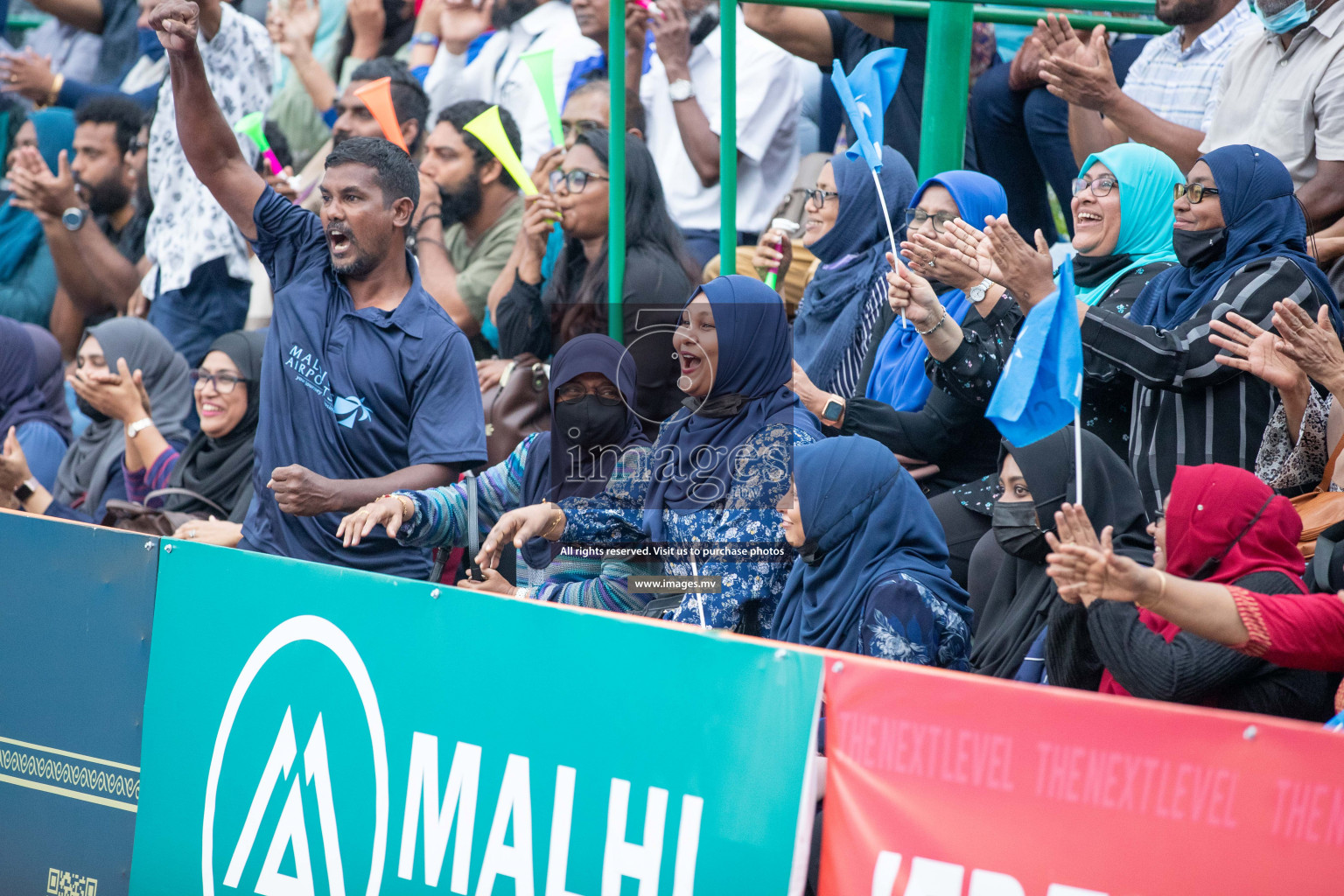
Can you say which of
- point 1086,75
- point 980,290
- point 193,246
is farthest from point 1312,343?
point 193,246

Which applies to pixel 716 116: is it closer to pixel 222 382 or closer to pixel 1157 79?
pixel 1157 79

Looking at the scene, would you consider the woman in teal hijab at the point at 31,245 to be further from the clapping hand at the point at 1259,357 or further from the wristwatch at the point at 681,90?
the clapping hand at the point at 1259,357

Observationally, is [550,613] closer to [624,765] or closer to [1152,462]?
[624,765]

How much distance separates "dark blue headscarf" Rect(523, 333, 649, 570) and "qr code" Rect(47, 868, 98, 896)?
1353mm

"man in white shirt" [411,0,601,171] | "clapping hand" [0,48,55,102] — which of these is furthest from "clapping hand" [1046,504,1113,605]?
"clapping hand" [0,48,55,102]

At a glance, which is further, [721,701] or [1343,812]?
[721,701]

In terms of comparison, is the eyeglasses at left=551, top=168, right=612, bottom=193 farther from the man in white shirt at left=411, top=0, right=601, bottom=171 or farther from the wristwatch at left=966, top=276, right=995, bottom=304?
the wristwatch at left=966, top=276, right=995, bottom=304

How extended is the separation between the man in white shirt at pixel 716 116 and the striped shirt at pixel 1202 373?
95.6 inches

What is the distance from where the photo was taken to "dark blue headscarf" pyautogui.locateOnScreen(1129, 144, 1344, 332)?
371 centimetres

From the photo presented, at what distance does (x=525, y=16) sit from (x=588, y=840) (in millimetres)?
5050

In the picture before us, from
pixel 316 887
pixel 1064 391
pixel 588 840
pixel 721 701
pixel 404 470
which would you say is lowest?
pixel 316 887

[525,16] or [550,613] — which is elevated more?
[525,16]

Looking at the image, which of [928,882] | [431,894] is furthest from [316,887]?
[928,882]

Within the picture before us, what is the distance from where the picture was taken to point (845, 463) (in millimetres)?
3322
